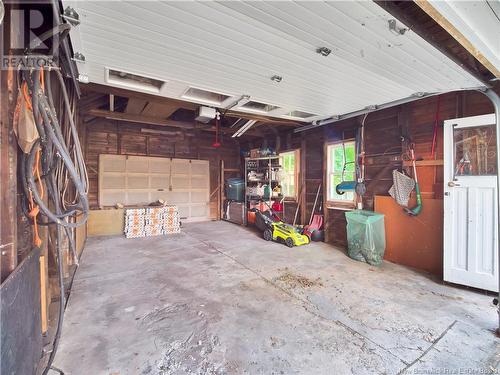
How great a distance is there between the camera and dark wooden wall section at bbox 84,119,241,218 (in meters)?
5.85

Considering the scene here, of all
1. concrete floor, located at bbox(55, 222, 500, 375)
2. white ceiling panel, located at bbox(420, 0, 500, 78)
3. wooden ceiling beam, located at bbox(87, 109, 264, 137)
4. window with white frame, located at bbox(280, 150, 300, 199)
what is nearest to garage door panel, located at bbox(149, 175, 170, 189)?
wooden ceiling beam, located at bbox(87, 109, 264, 137)

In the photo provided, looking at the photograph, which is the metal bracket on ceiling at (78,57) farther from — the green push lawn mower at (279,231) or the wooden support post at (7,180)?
the green push lawn mower at (279,231)

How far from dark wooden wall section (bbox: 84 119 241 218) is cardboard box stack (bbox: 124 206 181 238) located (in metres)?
1.24

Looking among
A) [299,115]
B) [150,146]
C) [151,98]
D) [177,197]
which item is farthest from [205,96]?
[177,197]

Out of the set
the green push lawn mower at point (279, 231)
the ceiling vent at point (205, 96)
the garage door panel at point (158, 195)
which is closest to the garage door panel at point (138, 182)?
the garage door panel at point (158, 195)

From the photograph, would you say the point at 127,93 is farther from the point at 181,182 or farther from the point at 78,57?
the point at 181,182

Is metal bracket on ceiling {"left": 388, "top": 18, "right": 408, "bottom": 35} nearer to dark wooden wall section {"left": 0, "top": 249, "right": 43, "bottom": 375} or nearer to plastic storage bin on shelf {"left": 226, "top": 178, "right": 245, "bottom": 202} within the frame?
dark wooden wall section {"left": 0, "top": 249, "right": 43, "bottom": 375}

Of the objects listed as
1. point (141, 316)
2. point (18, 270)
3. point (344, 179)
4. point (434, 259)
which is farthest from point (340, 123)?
point (18, 270)

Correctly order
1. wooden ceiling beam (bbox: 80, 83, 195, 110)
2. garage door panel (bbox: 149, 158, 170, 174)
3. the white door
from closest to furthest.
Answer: the white door
wooden ceiling beam (bbox: 80, 83, 195, 110)
garage door panel (bbox: 149, 158, 170, 174)

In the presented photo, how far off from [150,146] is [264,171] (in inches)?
129

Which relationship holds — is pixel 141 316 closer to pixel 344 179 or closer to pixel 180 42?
pixel 180 42

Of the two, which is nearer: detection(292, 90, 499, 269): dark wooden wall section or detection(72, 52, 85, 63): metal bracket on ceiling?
detection(72, 52, 85, 63): metal bracket on ceiling

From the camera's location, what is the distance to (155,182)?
660cm

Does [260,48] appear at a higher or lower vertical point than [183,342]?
higher
